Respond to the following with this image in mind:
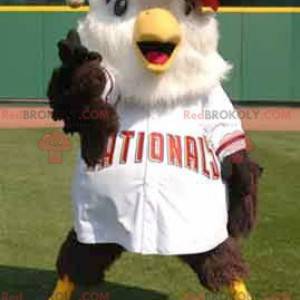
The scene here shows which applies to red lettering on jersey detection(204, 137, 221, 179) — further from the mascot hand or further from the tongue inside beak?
the tongue inside beak

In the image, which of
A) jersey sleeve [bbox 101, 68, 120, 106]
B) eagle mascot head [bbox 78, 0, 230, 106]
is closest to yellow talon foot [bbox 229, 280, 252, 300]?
eagle mascot head [bbox 78, 0, 230, 106]

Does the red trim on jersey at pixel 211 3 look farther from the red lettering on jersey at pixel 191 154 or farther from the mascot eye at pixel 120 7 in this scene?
the red lettering on jersey at pixel 191 154

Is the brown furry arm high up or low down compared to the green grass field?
up

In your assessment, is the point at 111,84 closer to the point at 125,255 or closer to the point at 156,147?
the point at 156,147

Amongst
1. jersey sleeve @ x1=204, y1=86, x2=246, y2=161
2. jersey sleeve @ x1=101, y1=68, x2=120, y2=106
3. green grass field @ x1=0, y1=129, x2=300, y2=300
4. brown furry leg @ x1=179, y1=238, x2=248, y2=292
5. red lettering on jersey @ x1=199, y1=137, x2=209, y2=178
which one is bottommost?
green grass field @ x1=0, y1=129, x2=300, y2=300

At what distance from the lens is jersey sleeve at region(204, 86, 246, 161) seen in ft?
11.2

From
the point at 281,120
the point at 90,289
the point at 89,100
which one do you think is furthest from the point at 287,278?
the point at 281,120

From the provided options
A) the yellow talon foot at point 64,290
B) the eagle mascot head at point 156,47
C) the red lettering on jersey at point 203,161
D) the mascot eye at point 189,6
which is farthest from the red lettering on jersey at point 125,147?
the yellow talon foot at point 64,290

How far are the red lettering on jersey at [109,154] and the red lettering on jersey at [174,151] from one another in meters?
0.21

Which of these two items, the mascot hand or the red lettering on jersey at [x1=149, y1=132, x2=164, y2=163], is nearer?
the red lettering on jersey at [x1=149, y1=132, x2=164, y2=163]

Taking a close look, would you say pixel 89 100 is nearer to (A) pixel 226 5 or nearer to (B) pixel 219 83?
(B) pixel 219 83

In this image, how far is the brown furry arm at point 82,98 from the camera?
3.19m

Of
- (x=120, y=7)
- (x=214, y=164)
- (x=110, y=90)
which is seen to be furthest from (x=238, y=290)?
(x=120, y=7)

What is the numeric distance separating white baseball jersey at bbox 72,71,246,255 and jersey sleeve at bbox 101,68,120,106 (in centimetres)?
6
